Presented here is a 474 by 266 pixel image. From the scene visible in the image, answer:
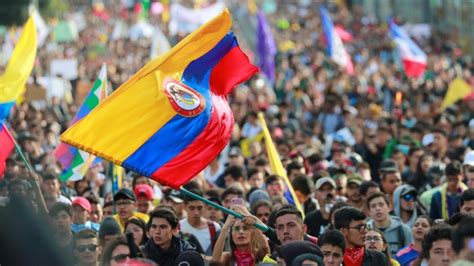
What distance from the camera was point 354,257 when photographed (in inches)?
383

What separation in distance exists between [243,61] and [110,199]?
10.2ft

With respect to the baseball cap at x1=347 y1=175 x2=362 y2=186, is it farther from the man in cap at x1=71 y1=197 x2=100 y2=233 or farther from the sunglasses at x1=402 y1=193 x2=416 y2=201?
the man in cap at x1=71 y1=197 x2=100 y2=233

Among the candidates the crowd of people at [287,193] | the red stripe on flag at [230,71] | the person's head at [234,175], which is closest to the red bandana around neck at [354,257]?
the crowd of people at [287,193]

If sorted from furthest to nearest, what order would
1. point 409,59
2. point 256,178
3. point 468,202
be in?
point 409,59, point 256,178, point 468,202

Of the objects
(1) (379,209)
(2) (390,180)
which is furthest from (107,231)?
(2) (390,180)

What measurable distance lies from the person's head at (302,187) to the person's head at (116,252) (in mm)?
5220

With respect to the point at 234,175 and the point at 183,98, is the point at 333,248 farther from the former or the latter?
the point at 234,175

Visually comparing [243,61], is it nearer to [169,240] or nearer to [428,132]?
[169,240]

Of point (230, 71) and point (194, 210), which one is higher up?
point (230, 71)

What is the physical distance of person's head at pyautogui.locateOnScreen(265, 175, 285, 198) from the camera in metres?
13.5

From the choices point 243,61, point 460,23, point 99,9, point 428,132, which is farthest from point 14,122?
point 99,9

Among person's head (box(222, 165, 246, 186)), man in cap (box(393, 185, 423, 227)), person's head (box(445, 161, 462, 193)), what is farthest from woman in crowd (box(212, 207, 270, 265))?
person's head (box(222, 165, 246, 186))

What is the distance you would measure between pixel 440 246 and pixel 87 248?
7.72 feet

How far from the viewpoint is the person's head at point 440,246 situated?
896 centimetres
